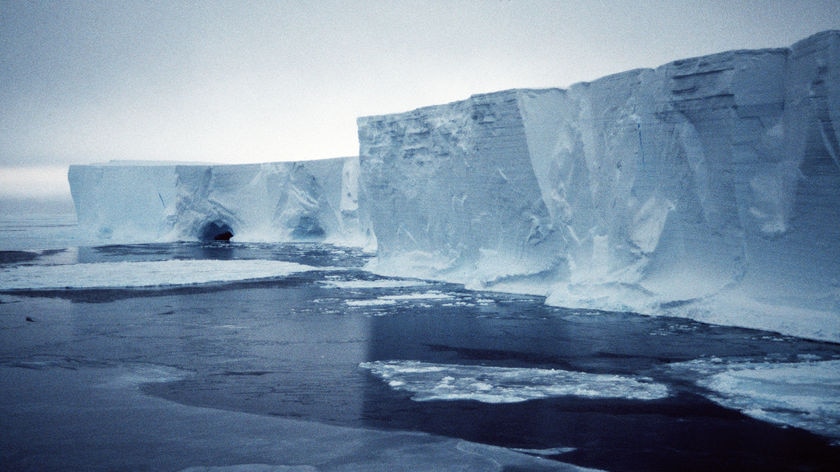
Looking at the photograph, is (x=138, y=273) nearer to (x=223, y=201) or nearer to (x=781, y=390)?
(x=781, y=390)

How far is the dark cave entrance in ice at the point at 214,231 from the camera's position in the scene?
28953 mm

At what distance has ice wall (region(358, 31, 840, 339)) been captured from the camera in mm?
7613

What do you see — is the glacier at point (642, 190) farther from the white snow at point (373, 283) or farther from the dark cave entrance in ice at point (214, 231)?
the dark cave entrance in ice at point (214, 231)

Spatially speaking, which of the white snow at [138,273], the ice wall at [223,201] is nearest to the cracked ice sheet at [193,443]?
the white snow at [138,273]

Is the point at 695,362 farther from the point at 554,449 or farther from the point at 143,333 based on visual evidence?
the point at 143,333

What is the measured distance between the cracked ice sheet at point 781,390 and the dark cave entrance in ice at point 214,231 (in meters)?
25.1

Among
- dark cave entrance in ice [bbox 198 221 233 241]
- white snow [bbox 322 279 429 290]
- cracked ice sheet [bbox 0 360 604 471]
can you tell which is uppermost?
dark cave entrance in ice [bbox 198 221 233 241]

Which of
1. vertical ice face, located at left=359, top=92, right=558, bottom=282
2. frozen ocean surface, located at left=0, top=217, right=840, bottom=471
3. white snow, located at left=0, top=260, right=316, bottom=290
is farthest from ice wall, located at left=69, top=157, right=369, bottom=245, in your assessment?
frozen ocean surface, located at left=0, top=217, right=840, bottom=471

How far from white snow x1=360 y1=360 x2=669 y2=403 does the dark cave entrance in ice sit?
78.3 feet

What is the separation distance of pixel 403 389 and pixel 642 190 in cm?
570

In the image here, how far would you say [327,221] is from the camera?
28344 millimetres

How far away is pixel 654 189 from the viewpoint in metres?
9.74

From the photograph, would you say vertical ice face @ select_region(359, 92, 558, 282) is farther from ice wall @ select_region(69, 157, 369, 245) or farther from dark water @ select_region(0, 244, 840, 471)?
ice wall @ select_region(69, 157, 369, 245)

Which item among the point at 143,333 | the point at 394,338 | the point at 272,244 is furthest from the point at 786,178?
the point at 272,244
